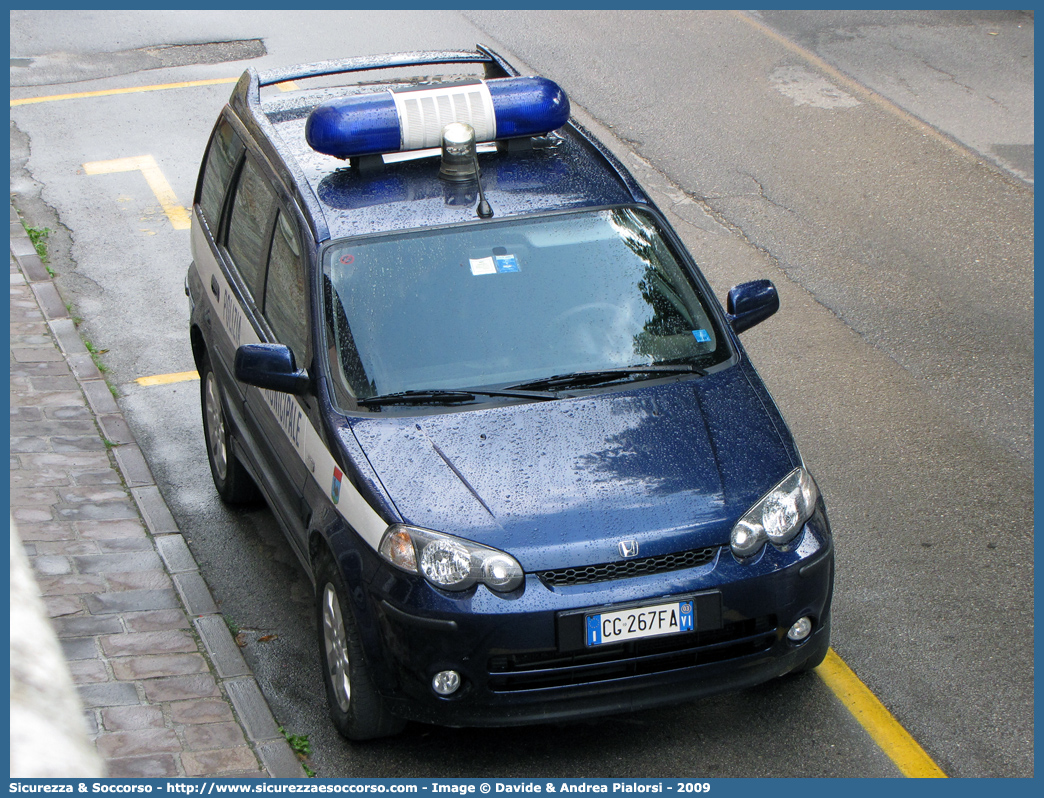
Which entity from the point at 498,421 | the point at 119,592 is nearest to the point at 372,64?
the point at 498,421

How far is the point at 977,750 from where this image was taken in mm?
4715

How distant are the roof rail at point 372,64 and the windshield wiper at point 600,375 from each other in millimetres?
2178

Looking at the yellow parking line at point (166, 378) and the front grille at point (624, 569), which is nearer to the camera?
the front grille at point (624, 569)

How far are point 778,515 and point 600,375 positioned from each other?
904 millimetres

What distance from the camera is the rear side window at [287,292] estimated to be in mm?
5176

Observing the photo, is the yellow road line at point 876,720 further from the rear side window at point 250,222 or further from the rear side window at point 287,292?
the rear side window at point 250,222

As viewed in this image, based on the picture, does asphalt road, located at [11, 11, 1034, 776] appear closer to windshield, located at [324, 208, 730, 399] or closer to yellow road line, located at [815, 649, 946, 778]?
yellow road line, located at [815, 649, 946, 778]

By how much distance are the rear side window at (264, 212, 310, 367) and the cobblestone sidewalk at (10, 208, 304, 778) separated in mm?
1294

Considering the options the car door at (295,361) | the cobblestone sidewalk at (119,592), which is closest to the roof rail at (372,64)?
the car door at (295,361)

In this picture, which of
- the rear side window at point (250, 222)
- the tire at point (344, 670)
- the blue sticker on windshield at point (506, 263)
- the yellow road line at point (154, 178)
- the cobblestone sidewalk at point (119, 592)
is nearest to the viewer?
the tire at point (344, 670)

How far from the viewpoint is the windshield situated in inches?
195

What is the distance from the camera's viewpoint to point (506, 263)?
207 inches
